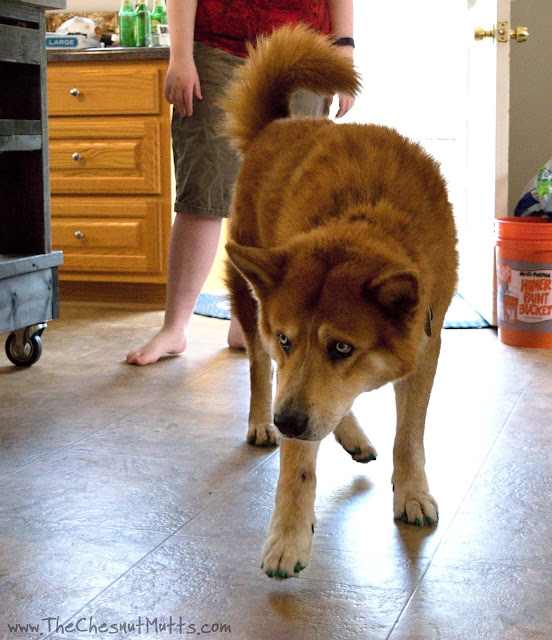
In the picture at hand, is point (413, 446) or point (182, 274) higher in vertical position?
point (182, 274)

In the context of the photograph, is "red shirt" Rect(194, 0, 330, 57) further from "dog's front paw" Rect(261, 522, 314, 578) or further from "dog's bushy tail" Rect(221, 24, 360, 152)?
"dog's front paw" Rect(261, 522, 314, 578)

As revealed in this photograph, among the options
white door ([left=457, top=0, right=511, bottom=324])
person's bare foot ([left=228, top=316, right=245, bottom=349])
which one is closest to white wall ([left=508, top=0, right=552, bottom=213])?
white door ([left=457, top=0, right=511, bottom=324])

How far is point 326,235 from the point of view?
4.99 ft

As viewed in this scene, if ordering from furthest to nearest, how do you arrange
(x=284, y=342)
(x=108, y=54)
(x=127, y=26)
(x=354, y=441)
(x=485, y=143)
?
(x=127, y=26), (x=108, y=54), (x=485, y=143), (x=354, y=441), (x=284, y=342)

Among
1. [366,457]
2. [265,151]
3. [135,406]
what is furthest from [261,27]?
[366,457]

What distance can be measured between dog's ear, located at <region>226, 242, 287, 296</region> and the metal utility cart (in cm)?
137

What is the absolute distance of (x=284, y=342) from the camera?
1534mm

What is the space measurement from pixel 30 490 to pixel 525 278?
2018 mm

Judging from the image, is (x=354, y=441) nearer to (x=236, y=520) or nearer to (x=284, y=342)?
(x=236, y=520)

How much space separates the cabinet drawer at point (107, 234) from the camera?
13.2 ft

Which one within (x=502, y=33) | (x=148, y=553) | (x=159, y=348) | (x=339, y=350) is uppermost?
(x=502, y=33)

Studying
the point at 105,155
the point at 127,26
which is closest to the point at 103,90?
the point at 105,155

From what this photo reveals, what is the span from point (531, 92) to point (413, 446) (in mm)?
3294

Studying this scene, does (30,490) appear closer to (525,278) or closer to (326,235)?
(326,235)
